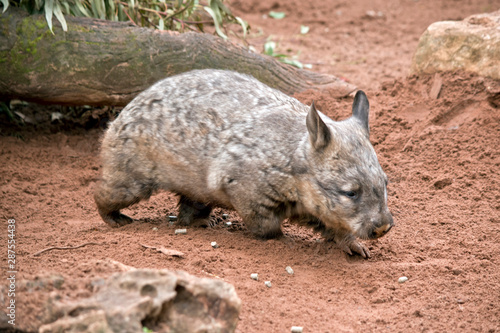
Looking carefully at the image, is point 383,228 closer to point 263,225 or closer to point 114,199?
point 263,225

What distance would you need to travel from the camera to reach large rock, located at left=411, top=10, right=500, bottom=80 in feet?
19.6

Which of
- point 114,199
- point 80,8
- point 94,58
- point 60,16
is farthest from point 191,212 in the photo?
point 80,8

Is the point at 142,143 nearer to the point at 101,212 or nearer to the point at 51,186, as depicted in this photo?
the point at 101,212

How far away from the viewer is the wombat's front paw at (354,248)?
4438 millimetres

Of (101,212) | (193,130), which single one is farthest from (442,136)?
(101,212)

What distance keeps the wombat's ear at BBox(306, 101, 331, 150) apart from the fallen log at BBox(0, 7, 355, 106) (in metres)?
2.48

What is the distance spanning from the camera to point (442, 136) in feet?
19.1

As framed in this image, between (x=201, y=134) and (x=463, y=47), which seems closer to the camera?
(x=201, y=134)

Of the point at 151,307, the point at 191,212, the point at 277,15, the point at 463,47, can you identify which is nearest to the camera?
the point at 151,307

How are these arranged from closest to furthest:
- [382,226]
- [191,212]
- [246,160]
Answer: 1. [382,226]
2. [246,160]
3. [191,212]

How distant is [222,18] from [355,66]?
8.86 feet

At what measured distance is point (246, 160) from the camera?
4418 millimetres

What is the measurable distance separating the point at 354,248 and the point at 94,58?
3342 mm

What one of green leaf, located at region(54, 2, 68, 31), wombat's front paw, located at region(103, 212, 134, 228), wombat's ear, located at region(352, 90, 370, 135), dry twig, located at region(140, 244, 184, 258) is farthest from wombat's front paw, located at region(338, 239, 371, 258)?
green leaf, located at region(54, 2, 68, 31)
